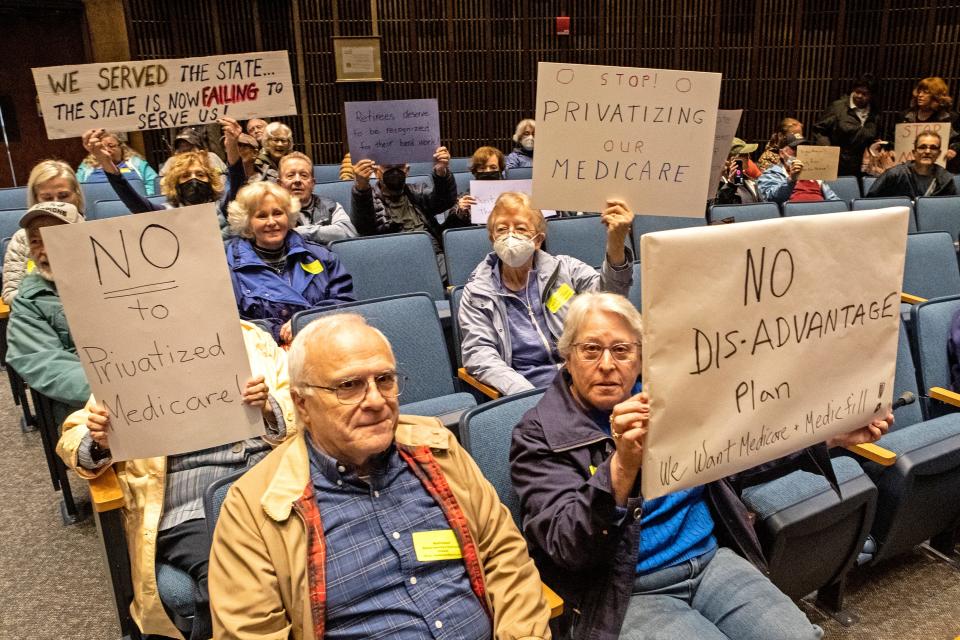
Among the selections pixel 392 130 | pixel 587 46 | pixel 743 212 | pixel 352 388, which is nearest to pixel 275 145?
pixel 392 130

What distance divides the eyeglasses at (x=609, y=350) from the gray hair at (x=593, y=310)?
0.04 meters

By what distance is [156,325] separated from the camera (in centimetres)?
167

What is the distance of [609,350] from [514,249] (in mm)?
1102

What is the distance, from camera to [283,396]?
2199 millimetres

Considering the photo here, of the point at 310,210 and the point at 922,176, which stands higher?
the point at 310,210

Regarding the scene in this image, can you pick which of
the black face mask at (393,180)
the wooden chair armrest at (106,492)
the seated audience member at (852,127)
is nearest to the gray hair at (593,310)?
the wooden chair armrest at (106,492)

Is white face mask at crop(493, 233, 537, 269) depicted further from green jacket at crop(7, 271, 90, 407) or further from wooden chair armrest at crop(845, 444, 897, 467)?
green jacket at crop(7, 271, 90, 407)

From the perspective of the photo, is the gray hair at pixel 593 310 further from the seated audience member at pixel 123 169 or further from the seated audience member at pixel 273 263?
the seated audience member at pixel 123 169

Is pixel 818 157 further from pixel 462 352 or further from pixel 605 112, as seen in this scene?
pixel 462 352

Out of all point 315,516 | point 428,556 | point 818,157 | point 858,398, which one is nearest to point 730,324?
point 858,398

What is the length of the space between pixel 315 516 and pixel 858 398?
120cm

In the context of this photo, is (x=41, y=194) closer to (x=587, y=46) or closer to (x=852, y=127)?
(x=587, y=46)

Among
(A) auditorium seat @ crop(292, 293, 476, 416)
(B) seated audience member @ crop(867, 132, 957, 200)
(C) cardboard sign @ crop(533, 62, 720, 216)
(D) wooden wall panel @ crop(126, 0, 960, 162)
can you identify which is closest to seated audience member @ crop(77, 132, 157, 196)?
(D) wooden wall panel @ crop(126, 0, 960, 162)

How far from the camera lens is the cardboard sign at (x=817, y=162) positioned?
5969 mm
